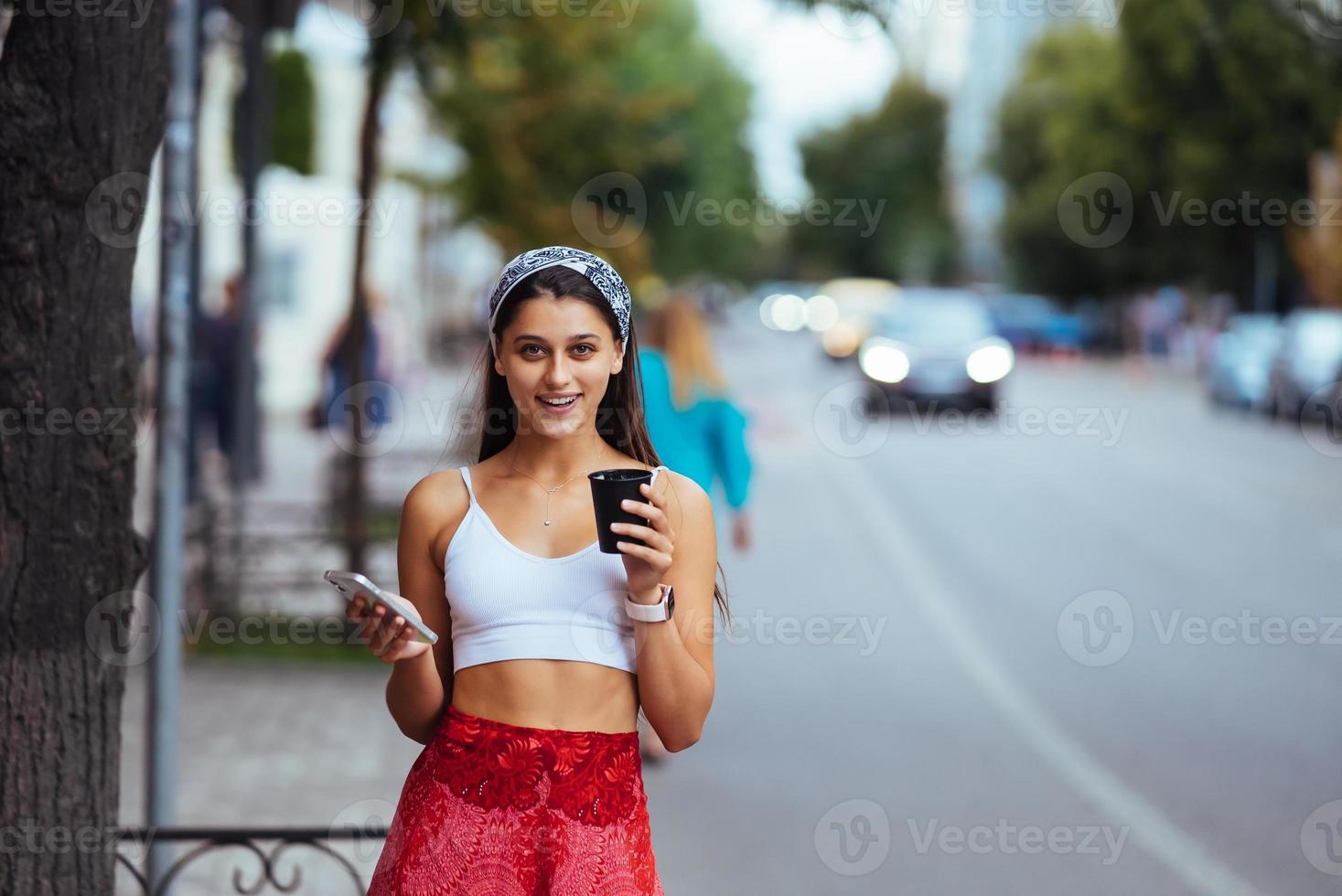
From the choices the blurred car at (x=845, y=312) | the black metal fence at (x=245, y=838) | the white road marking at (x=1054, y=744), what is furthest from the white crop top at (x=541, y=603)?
Result: the blurred car at (x=845, y=312)

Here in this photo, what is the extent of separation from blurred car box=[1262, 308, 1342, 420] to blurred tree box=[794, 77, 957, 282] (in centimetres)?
5958

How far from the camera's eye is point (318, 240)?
31047mm

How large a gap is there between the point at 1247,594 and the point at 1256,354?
738 inches

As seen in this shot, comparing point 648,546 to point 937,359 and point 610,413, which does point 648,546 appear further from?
point 937,359

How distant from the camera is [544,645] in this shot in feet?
8.66

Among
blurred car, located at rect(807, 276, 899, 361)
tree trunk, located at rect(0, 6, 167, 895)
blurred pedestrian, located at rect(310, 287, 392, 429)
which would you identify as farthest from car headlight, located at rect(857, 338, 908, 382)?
tree trunk, located at rect(0, 6, 167, 895)

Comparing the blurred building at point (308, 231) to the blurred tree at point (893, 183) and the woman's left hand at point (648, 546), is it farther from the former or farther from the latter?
the blurred tree at point (893, 183)

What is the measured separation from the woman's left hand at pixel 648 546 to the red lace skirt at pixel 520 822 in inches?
10.7

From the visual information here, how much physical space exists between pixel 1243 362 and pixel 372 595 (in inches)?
1130

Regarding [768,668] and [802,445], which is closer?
[768,668]

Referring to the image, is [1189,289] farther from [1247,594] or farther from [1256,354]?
[1247,594]

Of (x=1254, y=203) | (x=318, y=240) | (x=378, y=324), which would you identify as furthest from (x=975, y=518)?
(x=1254, y=203)

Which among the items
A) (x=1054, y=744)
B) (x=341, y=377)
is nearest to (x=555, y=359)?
(x=1054, y=744)

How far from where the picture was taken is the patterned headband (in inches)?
106
